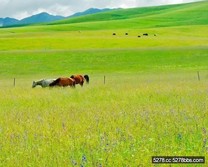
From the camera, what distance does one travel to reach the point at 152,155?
21.5 feet

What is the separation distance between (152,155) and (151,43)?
66621mm

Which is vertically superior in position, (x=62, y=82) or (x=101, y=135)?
(x=101, y=135)

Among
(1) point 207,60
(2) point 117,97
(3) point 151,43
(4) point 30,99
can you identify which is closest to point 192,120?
(2) point 117,97

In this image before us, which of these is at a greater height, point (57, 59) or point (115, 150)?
point (115, 150)

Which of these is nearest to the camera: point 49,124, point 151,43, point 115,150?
point 115,150

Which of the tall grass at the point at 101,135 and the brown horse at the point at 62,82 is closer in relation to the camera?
the tall grass at the point at 101,135

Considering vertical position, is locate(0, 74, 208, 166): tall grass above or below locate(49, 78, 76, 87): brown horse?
above

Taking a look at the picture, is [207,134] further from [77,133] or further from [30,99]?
[30,99]

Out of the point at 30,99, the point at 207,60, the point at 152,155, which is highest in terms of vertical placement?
the point at 152,155

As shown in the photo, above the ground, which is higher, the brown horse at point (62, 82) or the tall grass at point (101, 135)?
the tall grass at point (101, 135)

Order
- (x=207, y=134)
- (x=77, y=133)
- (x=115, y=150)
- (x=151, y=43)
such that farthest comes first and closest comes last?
1. (x=151, y=43)
2. (x=77, y=133)
3. (x=207, y=134)
4. (x=115, y=150)

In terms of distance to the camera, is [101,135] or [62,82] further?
[62,82]

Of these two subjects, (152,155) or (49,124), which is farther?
(49,124)

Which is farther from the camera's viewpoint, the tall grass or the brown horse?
the brown horse
